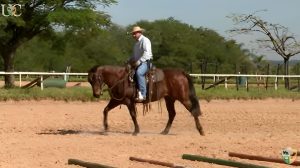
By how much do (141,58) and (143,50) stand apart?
0.64ft

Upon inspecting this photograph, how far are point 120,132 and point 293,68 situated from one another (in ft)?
146

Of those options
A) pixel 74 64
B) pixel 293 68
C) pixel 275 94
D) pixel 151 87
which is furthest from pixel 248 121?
pixel 74 64

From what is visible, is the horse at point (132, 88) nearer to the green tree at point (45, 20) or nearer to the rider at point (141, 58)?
the rider at point (141, 58)

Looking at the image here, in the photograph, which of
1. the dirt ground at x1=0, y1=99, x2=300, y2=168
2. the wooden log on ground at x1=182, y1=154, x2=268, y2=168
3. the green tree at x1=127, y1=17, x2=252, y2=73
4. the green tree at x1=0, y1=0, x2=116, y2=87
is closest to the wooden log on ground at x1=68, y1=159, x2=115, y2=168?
the dirt ground at x1=0, y1=99, x2=300, y2=168

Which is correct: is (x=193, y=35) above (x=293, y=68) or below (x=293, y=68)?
above

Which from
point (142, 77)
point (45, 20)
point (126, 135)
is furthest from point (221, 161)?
point (45, 20)

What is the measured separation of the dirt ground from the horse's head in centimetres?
100

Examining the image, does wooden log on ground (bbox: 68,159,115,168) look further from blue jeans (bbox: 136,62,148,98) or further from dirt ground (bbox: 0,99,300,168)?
blue jeans (bbox: 136,62,148,98)

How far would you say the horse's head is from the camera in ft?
45.8

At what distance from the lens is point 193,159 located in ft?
31.1

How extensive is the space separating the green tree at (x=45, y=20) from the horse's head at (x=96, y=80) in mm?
18886

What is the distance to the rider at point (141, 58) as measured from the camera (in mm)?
13961

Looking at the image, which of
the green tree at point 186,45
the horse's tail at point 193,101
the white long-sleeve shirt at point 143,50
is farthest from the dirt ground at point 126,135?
the green tree at point 186,45

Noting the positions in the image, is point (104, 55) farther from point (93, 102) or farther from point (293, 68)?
point (93, 102)
